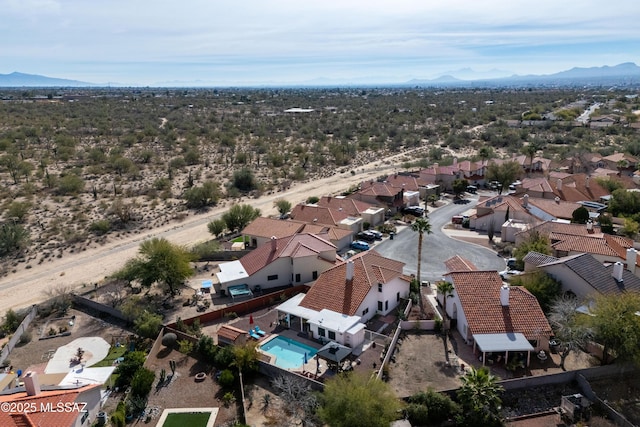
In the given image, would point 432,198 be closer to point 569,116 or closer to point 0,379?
point 0,379

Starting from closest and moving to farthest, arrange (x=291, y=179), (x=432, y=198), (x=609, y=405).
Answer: (x=609, y=405) < (x=432, y=198) < (x=291, y=179)

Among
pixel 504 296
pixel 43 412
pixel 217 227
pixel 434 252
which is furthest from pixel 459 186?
pixel 43 412

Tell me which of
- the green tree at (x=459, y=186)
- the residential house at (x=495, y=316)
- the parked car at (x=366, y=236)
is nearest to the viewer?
the residential house at (x=495, y=316)

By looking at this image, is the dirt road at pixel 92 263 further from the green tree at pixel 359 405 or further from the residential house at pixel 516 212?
the green tree at pixel 359 405

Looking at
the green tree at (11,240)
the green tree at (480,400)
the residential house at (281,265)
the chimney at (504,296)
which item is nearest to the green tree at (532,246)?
the chimney at (504,296)

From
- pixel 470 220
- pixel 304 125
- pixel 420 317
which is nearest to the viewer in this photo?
pixel 420 317

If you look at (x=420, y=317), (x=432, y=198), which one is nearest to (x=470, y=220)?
(x=432, y=198)

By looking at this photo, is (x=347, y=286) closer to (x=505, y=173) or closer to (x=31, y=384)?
(x=31, y=384)
